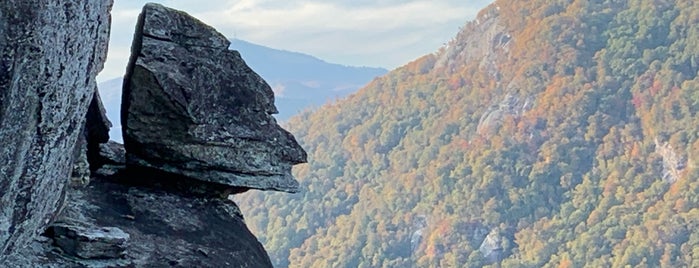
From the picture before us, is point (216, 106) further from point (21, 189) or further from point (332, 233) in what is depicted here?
point (332, 233)

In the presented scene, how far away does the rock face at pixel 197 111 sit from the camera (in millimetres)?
8492

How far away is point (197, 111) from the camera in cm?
858

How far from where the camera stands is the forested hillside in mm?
124250

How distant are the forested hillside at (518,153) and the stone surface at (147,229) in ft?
322

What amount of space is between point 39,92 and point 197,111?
316 cm

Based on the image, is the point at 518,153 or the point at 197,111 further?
the point at 518,153

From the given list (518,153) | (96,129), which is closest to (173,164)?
(96,129)

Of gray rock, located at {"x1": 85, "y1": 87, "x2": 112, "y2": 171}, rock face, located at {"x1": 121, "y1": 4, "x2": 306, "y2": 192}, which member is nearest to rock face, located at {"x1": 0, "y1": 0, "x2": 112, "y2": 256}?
gray rock, located at {"x1": 85, "y1": 87, "x2": 112, "y2": 171}

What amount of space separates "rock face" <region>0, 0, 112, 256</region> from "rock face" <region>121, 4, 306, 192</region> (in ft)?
7.87

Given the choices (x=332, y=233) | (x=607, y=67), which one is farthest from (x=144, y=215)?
(x=607, y=67)

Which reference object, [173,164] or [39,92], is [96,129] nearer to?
[173,164]

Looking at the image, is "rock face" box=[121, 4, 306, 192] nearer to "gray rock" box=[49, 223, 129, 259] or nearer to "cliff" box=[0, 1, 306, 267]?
"cliff" box=[0, 1, 306, 267]

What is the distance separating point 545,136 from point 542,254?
30775mm

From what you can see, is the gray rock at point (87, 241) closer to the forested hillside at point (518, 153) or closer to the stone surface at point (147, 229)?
the stone surface at point (147, 229)
